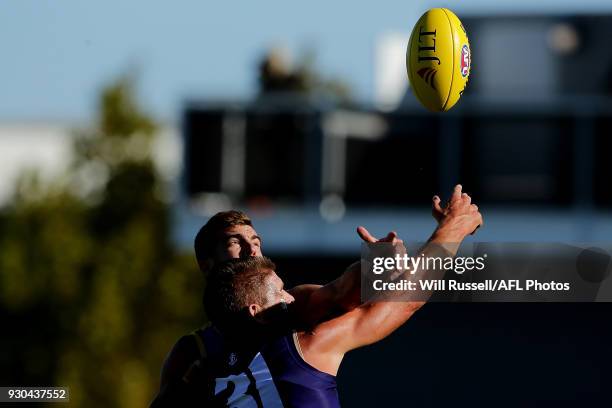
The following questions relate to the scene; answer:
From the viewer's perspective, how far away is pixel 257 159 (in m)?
24.8

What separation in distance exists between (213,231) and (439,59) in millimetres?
1581

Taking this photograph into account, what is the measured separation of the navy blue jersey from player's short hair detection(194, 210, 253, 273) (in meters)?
0.90

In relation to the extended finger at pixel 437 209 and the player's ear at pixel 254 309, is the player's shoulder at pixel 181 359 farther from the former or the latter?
the extended finger at pixel 437 209

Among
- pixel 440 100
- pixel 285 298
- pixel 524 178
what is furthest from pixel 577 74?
pixel 285 298

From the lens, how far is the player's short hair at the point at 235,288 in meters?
6.34

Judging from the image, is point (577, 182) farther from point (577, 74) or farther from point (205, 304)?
point (205, 304)

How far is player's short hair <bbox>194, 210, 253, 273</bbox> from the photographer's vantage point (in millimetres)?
7254

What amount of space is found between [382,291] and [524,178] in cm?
1888

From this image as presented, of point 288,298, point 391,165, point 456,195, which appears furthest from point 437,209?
point 391,165

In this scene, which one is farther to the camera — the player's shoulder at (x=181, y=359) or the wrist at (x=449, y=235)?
the player's shoulder at (x=181, y=359)

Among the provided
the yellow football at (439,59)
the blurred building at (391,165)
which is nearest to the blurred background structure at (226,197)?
the blurred building at (391,165)

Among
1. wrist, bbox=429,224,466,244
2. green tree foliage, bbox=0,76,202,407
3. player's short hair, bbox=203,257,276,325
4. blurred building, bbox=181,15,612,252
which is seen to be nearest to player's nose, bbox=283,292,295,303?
player's short hair, bbox=203,257,276,325

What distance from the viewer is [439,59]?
26.0ft

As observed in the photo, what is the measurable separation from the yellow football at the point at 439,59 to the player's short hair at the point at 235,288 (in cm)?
192
